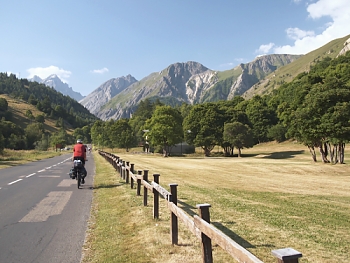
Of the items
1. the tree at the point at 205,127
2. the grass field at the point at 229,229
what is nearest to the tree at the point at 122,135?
the tree at the point at 205,127

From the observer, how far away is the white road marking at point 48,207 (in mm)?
8781

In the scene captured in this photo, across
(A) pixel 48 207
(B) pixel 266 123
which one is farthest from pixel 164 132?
(A) pixel 48 207

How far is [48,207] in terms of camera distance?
10227mm

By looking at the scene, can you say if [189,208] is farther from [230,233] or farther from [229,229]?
[230,233]

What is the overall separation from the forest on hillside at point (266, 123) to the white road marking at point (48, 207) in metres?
28.0

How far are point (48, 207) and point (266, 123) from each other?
86.6 m

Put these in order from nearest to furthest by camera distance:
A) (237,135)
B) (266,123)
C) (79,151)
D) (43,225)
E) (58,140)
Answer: (43,225) → (79,151) → (237,135) → (266,123) → (58,140)

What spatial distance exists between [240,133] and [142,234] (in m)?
57.6

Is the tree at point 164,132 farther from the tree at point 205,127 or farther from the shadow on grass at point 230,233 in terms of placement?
the shadow on grass at point 230,233

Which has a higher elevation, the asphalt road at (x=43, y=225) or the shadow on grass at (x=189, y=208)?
the shadow on grass at (x=189, y=208)

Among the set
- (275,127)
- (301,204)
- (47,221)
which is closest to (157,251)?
(47,221)

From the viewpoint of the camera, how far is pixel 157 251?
228 inches

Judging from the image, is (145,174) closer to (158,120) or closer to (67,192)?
(67,192)

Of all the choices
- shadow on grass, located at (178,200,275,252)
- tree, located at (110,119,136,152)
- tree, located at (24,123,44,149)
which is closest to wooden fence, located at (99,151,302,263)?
shadow on grass, located at (178,200,275,252)
